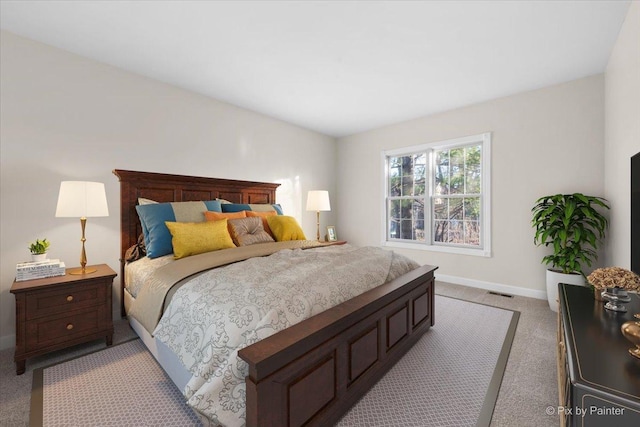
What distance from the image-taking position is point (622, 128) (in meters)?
2.35

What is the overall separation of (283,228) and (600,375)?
2710 millimetres

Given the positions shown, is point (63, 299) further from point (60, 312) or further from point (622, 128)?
point (622, 128)

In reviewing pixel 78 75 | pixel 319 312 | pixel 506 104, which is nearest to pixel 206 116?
pixel 78 75

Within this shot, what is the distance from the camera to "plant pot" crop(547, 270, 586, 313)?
293cm

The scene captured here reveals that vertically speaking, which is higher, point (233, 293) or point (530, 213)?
point (530, 213)

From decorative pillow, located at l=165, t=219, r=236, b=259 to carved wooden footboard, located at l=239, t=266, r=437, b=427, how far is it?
147 cm

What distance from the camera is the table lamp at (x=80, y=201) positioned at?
2.16 metres

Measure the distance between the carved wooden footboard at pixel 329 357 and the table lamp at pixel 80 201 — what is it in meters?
2.03

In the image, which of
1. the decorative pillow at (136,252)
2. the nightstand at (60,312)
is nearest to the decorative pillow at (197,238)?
the decorative pillow at (136,252)

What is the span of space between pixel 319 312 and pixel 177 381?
3.23 ft

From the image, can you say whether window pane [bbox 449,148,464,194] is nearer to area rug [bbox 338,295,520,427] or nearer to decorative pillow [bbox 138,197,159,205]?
area rug [bbox 338,295,520,427]

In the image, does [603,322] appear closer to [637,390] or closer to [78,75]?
[637,390]

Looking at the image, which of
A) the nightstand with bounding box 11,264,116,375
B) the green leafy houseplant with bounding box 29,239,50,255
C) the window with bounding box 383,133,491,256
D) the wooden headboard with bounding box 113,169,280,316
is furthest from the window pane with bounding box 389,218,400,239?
the green leafy houseplant with bounding box 29,239,50,255

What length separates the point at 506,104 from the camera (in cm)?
363
